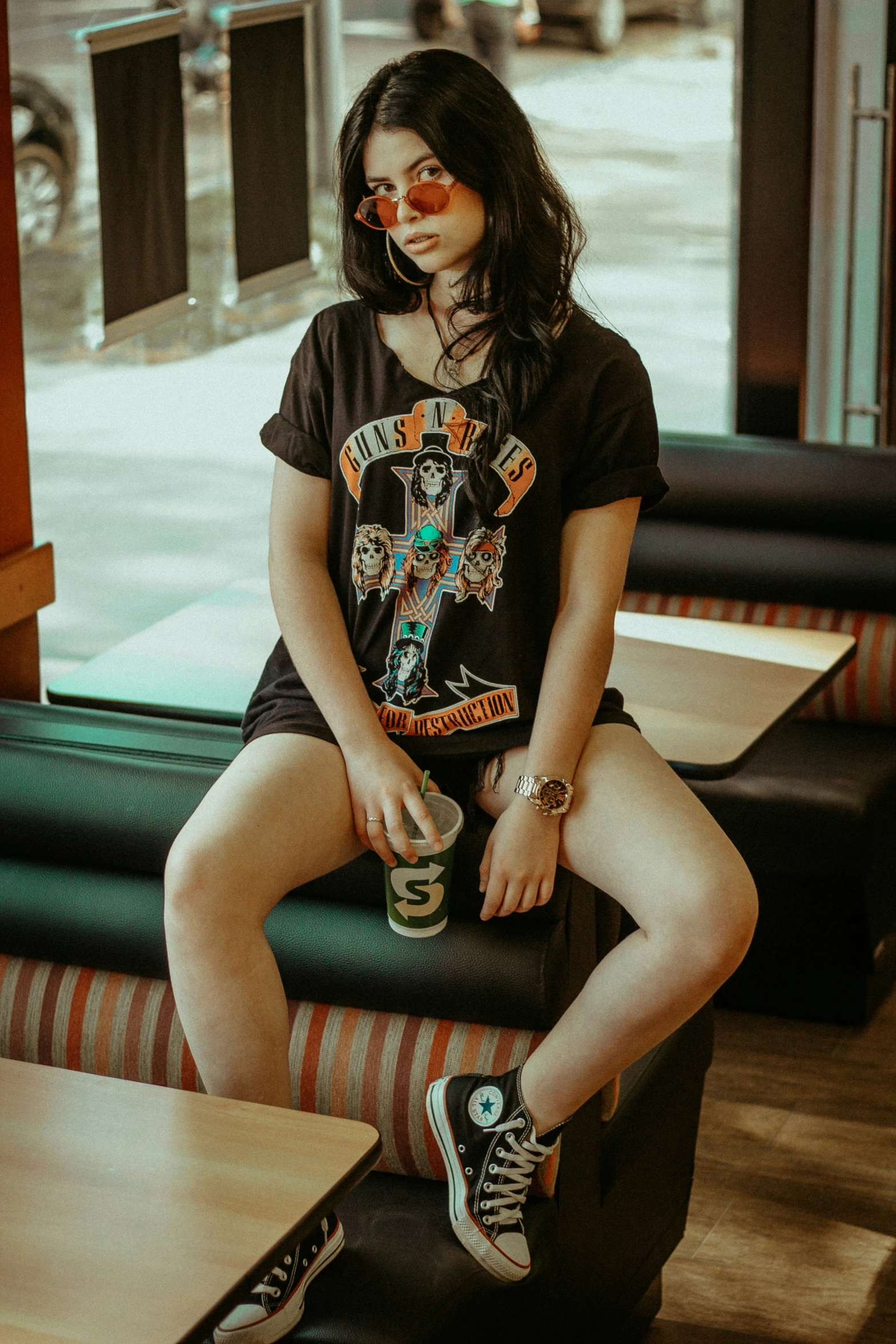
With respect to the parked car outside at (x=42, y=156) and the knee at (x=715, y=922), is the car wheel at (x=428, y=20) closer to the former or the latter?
the parked car outside at (x=42, y=156)

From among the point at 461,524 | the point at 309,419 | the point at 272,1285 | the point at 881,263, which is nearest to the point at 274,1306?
the point at 272,1285

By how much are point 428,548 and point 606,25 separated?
254 cm

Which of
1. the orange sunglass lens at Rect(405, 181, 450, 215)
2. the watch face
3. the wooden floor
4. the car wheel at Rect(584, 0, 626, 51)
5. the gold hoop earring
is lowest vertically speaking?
the wooden floor

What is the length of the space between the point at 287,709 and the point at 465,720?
0.69ft

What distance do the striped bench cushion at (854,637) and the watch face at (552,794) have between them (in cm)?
156

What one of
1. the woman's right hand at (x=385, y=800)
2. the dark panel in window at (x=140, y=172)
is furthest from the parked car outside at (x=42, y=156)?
the woman's right hand at (x=385, y=800)

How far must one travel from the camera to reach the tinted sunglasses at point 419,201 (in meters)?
1.83

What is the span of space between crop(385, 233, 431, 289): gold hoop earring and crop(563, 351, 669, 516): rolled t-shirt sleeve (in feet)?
0.82

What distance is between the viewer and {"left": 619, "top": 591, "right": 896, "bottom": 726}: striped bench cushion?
128 inches

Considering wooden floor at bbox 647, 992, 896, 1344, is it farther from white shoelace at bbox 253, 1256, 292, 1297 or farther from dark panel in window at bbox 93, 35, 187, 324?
dark panel in window at bbox 93, 35, 187, 324

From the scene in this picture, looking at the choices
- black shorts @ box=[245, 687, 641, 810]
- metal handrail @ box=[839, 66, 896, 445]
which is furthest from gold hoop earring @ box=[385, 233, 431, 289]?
metal handrail @ box=[839, 66, 896, 445]

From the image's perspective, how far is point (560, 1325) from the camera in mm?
1850

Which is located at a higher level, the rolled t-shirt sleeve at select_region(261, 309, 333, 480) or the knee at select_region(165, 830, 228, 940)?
the rolled t-shirt sleeve at select_region(261, 309, 333, 480)

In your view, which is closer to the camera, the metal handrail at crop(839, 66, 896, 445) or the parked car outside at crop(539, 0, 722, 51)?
the metal handrail at crop(839, 66, 896, 445)
